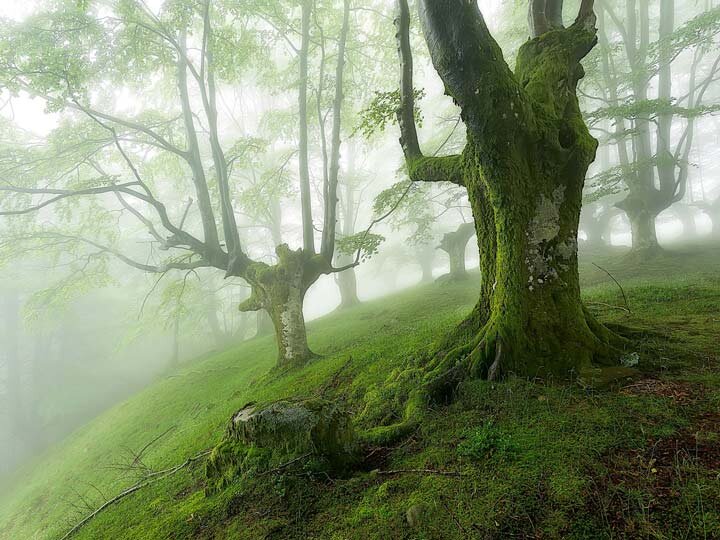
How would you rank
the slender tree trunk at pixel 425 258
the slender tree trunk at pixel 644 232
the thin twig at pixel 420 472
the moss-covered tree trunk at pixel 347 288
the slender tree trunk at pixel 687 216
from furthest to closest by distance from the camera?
1. the slender tree trunk at pixel 687 216
2. the slender tree trunk at pixel 425 258
3. the moss-covered tree trunk at pixel 347 288
4. the slender tree trunk at pixel 644 232
5. the thin twig at pixel 420 472

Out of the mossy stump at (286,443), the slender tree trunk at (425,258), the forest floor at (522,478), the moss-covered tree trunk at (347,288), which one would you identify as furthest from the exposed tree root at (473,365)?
the slender tree trunk at (425,258)

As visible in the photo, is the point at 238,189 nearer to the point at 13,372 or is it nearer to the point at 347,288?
the point at 347,288

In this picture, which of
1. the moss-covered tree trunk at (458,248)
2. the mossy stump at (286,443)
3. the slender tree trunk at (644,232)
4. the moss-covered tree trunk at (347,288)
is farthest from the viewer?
the moss-covered tree trunk at (347,288)

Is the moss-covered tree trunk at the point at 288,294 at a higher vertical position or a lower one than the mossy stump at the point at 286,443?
higher

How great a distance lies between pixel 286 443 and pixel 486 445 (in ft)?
5.29

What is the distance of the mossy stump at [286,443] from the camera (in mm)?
2742

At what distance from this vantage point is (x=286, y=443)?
2.83 metres

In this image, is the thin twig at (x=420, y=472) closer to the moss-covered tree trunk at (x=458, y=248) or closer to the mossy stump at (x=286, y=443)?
the mossy stump at (x=286, y=443)

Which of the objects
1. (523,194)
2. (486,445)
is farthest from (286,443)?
(523,194)

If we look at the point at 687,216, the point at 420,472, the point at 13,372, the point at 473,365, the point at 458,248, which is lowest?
the point at 13,372

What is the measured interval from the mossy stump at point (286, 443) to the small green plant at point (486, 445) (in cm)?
96

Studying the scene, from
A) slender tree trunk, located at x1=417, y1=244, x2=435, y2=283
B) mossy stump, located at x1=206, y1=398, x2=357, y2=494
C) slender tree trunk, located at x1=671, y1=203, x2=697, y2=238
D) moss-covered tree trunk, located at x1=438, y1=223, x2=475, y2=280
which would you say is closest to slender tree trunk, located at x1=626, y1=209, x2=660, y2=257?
moss-covered tree trunk, located at x1=438, y1=223, x2=475, y2=280

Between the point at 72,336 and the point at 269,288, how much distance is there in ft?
81.0

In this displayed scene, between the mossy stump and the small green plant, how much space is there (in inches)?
37.8
